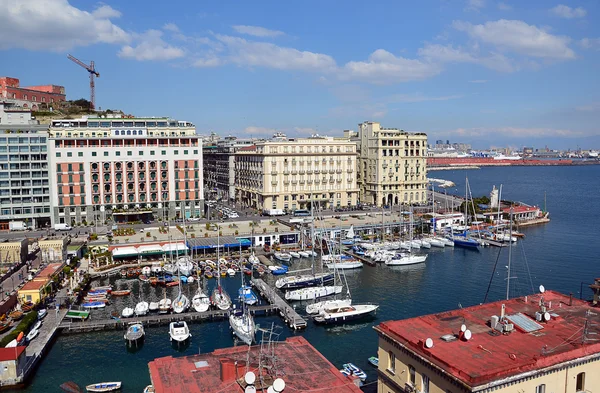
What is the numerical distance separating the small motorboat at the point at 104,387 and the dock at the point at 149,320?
8799 millimetres

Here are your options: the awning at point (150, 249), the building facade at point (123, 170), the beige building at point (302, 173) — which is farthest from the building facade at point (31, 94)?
the awning at point (150, 249)

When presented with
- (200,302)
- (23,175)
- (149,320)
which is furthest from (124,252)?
(23,175)

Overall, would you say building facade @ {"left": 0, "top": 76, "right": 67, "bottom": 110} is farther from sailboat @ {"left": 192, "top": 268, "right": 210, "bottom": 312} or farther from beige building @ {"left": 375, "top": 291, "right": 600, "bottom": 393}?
beige building @ {"left": 375, "top": 291, "right": 600, "bottom": 393}

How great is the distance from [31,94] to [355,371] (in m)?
97.4

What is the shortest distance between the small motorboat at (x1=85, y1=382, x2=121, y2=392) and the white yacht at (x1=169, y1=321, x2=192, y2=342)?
238 inches

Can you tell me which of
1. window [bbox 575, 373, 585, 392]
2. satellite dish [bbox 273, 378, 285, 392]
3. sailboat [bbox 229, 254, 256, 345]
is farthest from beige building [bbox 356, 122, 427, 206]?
satellite dish [bbox 273, 378, 285, 392]

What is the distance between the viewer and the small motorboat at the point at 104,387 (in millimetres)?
26812

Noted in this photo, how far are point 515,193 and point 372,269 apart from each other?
8980 cm

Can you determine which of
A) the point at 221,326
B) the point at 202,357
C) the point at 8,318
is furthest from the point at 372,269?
the point at 202,357

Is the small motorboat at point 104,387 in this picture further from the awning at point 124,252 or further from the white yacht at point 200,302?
the awning at point 124,252

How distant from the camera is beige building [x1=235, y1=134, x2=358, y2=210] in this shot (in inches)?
3088

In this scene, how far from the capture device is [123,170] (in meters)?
68.3

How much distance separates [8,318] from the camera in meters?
35.4

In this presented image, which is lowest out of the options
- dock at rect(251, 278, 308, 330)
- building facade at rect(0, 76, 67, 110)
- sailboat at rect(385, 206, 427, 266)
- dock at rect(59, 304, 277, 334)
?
dock at rect(59, 304, 277, 334)
